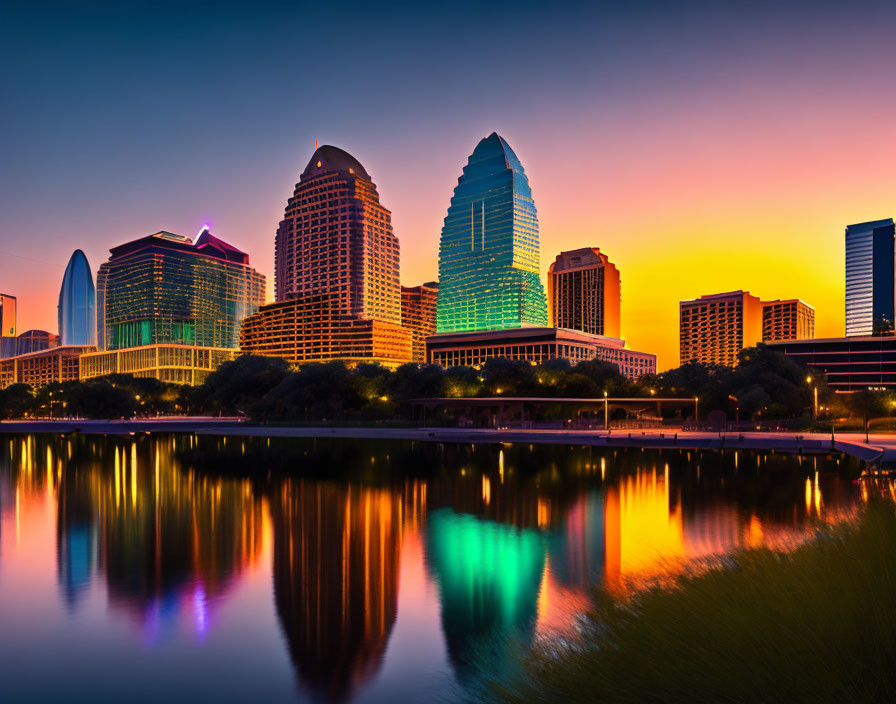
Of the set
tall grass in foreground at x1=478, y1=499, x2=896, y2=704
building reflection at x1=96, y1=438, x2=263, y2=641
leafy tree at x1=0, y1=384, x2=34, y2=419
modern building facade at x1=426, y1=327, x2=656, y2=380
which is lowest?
leafy tree at x1=0, y1=384, x2=34, y2=419

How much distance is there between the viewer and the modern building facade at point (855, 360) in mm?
134250

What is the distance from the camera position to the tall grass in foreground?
5.20m

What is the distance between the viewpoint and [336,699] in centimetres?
910

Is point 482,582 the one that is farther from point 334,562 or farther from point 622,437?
point 622,437

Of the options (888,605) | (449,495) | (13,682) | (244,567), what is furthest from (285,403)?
(888,605)

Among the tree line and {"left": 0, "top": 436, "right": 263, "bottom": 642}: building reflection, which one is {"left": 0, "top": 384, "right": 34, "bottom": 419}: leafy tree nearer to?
the tree line

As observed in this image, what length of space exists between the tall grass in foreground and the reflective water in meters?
1.58

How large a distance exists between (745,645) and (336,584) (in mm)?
10583

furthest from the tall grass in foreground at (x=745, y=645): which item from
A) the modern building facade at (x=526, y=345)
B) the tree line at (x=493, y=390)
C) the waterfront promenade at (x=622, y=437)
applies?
the modern building facade at (x=526, y=345)

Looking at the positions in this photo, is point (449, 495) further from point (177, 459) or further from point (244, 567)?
point (177, 459)

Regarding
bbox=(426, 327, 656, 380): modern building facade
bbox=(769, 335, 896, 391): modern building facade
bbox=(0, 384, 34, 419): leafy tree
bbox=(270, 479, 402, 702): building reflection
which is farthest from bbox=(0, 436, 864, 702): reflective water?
bbox=(426, 327, 656, 380): modern building facade

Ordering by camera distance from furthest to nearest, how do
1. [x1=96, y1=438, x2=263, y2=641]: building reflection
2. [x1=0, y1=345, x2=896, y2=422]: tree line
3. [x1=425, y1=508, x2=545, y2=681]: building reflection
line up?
1. [x1=0, y1=345, x2=896, y2=422]: tree line
2. [x1=96, y1=438, x2=263, y2=641]: building reflection
3. [x1=425, y1=508, x2=545, y2=681]: building reflection

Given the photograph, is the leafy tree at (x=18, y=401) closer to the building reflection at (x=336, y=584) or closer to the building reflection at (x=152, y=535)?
the building reflection at (x=152, y=535)

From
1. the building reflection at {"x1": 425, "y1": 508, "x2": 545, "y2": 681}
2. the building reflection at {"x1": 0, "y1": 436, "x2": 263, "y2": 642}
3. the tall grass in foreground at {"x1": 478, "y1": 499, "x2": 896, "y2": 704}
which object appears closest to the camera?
the tall grass in foreground at {"x1": 478, "y1": 499, "x2": 896, "y2": 704}
